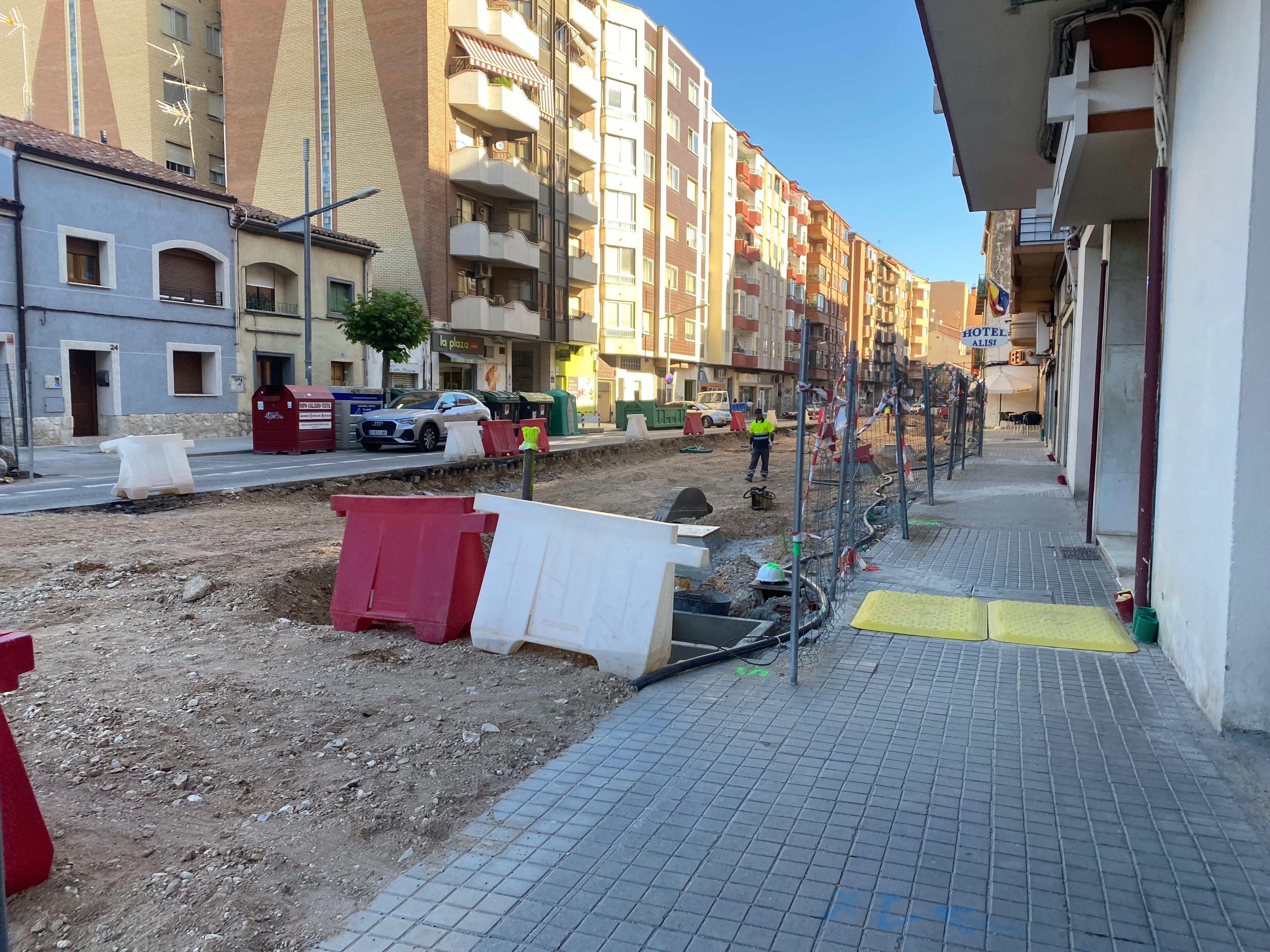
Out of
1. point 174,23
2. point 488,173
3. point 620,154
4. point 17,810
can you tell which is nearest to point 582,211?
point 620,154

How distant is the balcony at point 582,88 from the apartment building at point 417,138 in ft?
13.5

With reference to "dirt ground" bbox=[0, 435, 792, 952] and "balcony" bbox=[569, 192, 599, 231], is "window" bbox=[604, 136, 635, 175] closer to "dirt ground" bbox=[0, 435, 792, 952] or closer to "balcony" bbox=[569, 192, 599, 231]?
"balcony" bbox=[569, 192, 599, 231]

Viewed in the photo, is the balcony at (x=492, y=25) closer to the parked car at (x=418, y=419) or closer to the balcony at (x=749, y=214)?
the parked car at (x=418, y=419)

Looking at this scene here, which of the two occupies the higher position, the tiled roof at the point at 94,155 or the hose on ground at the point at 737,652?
the tiled roof at the point at 94,155

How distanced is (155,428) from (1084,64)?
25300 millimetres

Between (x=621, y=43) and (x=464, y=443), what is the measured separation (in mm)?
37473

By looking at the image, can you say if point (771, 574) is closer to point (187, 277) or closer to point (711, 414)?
point (187, 277)

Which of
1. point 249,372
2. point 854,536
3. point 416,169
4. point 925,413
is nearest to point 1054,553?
point 854,536

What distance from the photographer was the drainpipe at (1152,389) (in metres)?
5.38

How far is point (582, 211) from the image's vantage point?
4375 centimetres

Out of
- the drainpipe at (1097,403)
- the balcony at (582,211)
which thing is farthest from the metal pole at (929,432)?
the balcony at (582,211)

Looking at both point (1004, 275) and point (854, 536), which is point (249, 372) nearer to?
point (854, 536)

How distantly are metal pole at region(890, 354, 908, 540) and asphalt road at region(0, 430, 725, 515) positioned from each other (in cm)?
953

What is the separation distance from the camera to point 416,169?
111ft
